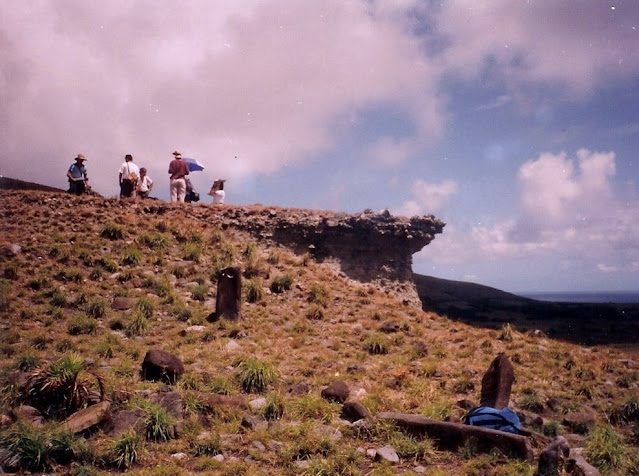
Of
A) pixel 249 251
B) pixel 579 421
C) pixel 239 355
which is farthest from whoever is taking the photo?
pixel 249 251

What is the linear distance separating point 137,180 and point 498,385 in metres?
16.7

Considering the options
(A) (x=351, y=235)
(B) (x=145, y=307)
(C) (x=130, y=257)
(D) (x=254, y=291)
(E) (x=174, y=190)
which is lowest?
(B) (x=145, y=307)

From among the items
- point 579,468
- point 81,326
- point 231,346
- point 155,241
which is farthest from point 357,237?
point 579,468

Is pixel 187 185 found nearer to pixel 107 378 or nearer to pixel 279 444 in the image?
pixel 107 378

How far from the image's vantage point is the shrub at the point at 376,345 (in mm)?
11891

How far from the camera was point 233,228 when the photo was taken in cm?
1997

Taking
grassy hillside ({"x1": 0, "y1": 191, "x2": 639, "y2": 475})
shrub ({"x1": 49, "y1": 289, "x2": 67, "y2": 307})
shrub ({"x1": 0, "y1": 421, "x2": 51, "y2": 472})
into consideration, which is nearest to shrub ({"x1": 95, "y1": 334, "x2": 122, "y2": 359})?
grassy hillside ({"x1": 0, "y1": 191, "x2": 639, "y2": 475})

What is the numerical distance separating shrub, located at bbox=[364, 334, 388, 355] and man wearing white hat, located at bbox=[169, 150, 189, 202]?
40.0 ft

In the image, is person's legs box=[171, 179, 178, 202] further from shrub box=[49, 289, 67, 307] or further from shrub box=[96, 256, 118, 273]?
shrub box=[49, 289, 67, 307]

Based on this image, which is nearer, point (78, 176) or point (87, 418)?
point (87, 418)

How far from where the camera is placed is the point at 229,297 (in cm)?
1314

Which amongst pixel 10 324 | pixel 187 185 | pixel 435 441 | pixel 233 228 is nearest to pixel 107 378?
pixel 10 324

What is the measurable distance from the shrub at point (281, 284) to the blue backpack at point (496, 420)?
369 inches

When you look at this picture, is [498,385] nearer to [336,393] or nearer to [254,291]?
[336,393]
